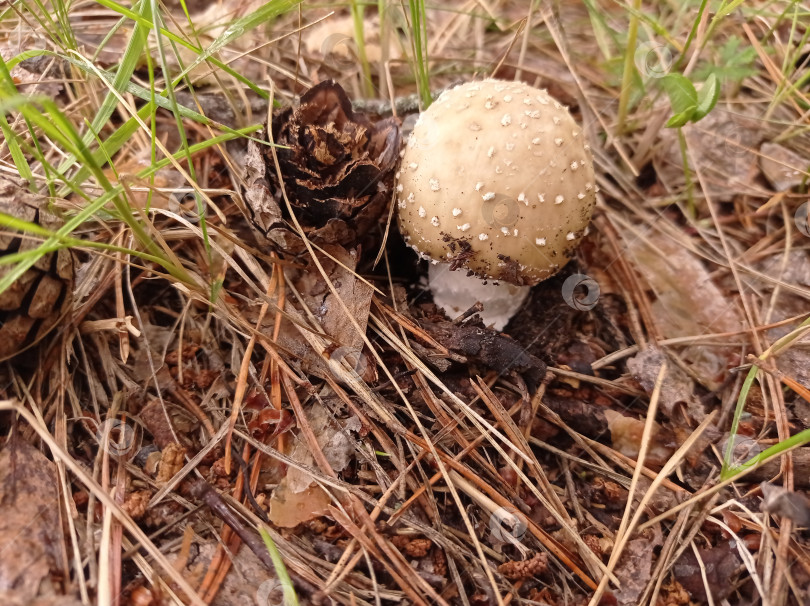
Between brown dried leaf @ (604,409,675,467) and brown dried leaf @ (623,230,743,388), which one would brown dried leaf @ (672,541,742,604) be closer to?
brown dried leaf @ (604,409,675,467)

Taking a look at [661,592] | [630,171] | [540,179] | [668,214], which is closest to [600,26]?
[630,171]

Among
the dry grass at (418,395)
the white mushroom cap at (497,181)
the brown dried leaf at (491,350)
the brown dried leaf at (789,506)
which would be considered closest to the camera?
the brown dried leaf at (789,506)

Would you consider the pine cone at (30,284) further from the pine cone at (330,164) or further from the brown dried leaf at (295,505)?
the brown dried leaf at (295,505)

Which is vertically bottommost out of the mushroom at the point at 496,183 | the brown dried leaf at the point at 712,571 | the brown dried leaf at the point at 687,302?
the brown dried leaf at the point at 712,571

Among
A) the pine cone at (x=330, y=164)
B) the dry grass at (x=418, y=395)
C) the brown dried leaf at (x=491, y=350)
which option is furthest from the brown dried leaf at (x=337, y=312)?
the brown dried leaf at (x=491, y=350)

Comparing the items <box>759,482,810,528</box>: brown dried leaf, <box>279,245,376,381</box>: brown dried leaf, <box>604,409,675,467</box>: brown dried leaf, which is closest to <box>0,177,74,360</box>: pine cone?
<box>279,245,376,381</box>: brown dried leaf

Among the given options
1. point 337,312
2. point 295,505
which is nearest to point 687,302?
point 337,312

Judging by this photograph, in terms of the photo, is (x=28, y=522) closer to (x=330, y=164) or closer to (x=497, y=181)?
(x=330, y=164)
